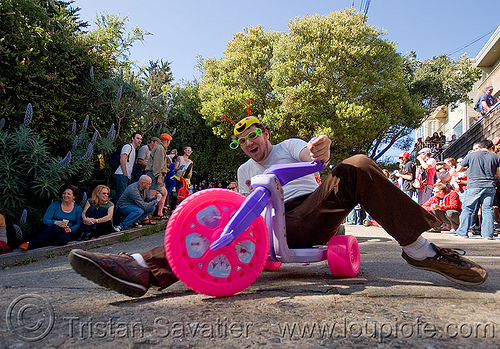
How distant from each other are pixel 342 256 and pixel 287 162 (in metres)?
0.81

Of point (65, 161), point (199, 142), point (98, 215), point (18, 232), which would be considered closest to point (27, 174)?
point (65, 161)

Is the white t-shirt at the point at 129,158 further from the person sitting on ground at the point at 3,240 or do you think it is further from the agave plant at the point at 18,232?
the person sitting on ground at the point at 3,240

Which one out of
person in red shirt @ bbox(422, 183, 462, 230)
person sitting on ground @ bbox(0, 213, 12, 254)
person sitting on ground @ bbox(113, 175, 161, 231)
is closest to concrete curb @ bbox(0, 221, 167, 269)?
person sitting on ground @ bbox(0, 213, 12, 254)

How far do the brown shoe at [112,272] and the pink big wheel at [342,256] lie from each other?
115cm

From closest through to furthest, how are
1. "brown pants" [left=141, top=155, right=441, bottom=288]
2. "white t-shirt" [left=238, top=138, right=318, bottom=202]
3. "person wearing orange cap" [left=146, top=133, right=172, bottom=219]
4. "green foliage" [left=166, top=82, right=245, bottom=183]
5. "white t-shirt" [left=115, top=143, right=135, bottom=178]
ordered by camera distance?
"brown pants" [left=141, top=155, right=441, bottom=288], "white t-shirt" [left=238, top=138, right=318, bottom=202], "white t-shirt" [left=115, top=143, right=135, bottom=178], "person wearing orange cap" [left=146, top=133, right=172, bottom=219], "green foliage" [left=166, top=82, right=245, bottom=183]

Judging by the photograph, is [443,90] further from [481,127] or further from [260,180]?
[260,180]

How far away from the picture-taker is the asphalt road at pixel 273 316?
132cm

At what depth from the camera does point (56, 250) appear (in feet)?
16.2

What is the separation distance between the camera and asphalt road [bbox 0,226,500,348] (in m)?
1.32

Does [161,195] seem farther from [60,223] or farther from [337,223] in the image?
[337,223]

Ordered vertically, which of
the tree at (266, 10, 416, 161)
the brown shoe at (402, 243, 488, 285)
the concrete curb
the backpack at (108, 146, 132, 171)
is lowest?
the concrete curb

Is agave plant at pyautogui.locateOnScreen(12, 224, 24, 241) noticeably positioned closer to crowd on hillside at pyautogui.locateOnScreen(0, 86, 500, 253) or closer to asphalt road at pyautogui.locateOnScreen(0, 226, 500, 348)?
crowd on hillside at pyautogui.locateOnScreen(0, 86, 500, 253)

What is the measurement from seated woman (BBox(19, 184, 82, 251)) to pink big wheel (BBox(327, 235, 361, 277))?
4361mm

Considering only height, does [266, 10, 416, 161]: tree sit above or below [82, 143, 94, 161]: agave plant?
above
